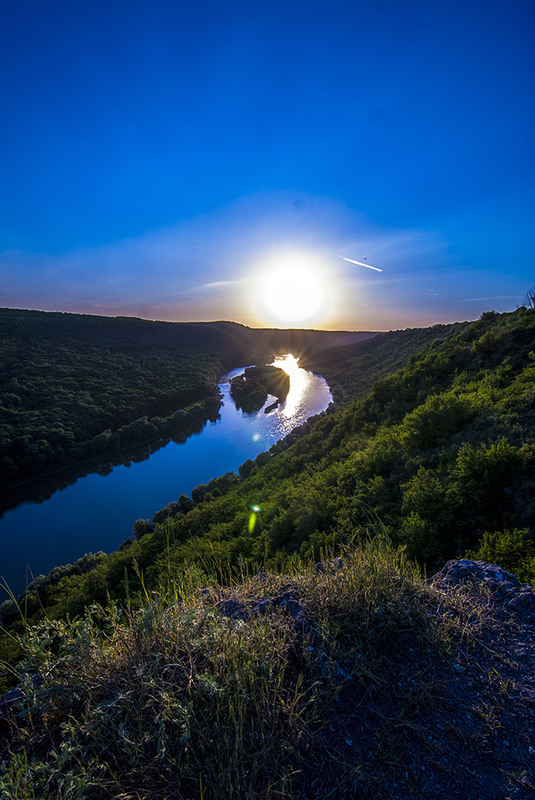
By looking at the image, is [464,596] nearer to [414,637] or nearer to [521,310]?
[414,637]

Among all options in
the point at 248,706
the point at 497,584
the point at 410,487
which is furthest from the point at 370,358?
the point at 248,706

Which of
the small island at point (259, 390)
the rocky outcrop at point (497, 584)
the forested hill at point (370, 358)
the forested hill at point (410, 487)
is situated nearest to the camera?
the rocky outcrop at point (497, 584)

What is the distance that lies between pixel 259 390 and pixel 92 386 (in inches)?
1002

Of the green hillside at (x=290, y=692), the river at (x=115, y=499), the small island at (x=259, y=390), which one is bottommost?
the river at (x=115, y=499)

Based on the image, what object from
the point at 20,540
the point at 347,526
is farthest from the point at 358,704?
the point at 20,540

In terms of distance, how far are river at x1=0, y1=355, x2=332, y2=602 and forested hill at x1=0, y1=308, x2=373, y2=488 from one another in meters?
3.58

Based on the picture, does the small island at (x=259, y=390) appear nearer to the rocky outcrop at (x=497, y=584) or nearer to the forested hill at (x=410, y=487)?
the forested hill at (x=410, y=487)

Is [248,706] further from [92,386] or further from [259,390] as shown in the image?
[259,390]

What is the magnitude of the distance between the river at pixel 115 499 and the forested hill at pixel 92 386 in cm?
358

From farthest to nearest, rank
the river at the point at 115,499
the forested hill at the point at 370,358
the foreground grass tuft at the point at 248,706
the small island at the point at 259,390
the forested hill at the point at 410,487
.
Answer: the small island at the point at 259,390 → the forested hill at the point at 370,358 → the river at the point at 115,499 → the forested hill at the point at 410,487 → the foreground grass tuft at the point at 248,706

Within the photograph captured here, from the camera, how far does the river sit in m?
18.9

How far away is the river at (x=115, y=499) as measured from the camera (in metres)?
18.9

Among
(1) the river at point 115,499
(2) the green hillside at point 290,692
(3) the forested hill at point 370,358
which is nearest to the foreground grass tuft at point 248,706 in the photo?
(2) the green hillside at point 290,692

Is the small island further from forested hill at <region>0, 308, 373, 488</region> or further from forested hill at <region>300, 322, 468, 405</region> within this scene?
forested hill at <region>300, 322, 468, 405</region>
